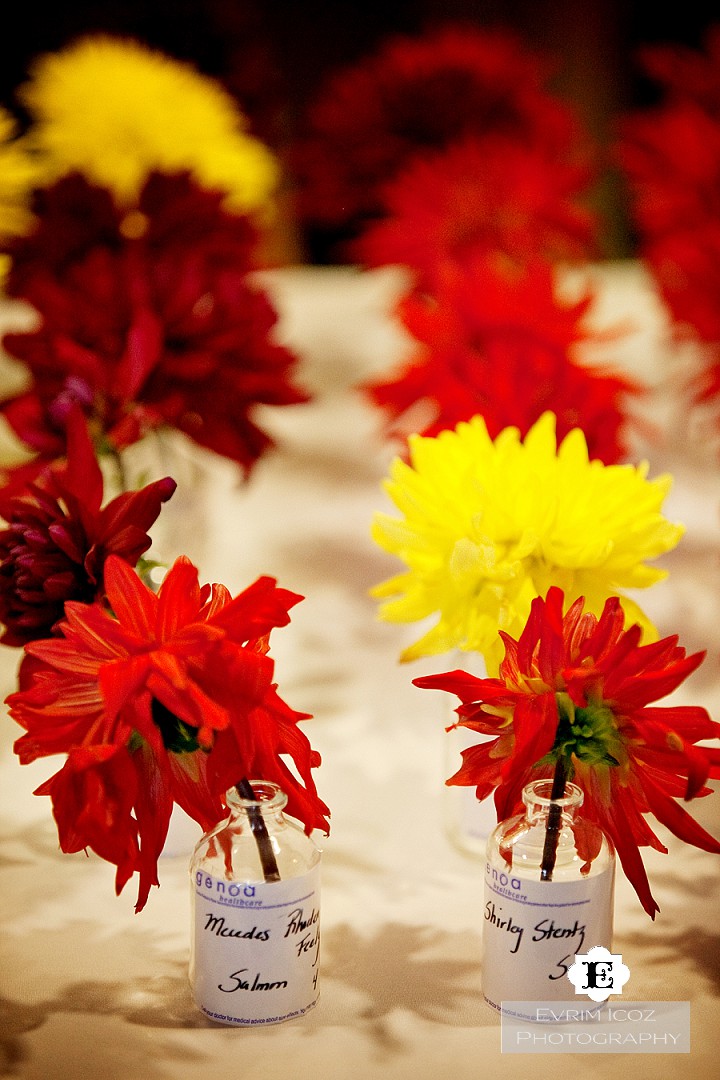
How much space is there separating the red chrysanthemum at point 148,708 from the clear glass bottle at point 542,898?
10 centimetres

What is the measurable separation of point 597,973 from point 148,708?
0.70 ft

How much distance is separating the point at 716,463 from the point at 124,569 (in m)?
0.72

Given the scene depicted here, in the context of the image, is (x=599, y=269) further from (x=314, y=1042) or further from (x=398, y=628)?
(x=314, y=1042)

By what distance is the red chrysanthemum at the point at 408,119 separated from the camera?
1111 mm

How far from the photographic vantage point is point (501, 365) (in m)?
0.67

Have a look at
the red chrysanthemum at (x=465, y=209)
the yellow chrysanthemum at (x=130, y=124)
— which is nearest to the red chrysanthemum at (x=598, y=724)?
the red chrysanthemum at (x=465, y=209)

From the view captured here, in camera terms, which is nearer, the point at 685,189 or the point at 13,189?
the point at 13,189

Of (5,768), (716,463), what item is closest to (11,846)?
(5,768)

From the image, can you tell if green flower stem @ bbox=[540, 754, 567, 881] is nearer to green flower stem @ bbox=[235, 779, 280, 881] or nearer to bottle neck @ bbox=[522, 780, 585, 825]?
bottle neck @ bbox=[522, 780, 585, 825]

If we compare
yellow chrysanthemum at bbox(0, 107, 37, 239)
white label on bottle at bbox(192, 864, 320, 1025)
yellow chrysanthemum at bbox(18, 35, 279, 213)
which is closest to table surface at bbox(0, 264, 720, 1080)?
white label on bottle at bbox(192, 864, 320, 1025)

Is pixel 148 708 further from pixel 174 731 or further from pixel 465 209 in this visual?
pixel 465 209

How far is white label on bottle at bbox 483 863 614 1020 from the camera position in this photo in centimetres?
44

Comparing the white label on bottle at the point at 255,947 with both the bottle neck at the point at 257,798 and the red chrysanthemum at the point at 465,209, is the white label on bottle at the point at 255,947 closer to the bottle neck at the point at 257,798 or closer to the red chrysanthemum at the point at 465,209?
the bottle neck at the point at 257,798

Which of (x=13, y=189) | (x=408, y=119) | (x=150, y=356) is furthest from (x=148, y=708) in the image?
(x=408, y=119)
